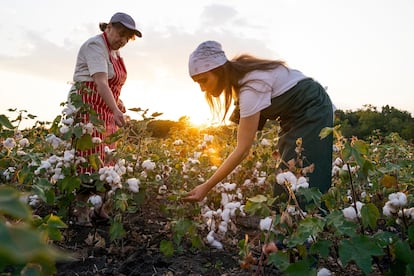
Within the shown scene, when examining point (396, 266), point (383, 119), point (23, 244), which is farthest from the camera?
point (383, 119)

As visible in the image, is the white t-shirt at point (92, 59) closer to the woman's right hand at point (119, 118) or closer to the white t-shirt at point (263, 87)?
the woman's right hand at point (119, 118)

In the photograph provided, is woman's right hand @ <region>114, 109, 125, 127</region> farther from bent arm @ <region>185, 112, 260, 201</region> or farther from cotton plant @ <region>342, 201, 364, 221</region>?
cotton plant @ <region>342, 201, 364, 221</region>

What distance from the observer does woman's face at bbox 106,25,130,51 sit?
3.05 m

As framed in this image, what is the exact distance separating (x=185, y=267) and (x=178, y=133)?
3.42m

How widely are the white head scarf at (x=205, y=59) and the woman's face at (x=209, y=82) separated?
36 millimetres

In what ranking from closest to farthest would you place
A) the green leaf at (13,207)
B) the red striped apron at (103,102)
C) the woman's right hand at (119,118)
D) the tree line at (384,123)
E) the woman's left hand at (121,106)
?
1. the green leaf at (13,207)
2. the woman's right hand at (119,118)
3. the red striped apron at (103,102)
4. the woman's left hand at (121,106)
5. the tree line at (384,123)

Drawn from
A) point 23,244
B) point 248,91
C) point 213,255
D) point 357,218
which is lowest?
point 213,255

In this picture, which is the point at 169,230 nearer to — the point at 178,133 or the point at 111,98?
the point at 111,98

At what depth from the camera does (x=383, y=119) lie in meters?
15.1

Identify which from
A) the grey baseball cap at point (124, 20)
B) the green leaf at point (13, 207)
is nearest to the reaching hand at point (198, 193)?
the grey baseball cap at point (124, 20)

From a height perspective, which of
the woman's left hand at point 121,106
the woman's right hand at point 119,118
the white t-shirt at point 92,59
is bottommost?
the woman's right hand at point 119,118

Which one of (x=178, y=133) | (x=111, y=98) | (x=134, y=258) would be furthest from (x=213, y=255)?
(x=178, y=133)

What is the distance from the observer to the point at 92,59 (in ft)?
9.73

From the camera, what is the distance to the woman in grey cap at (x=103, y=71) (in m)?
2.94
